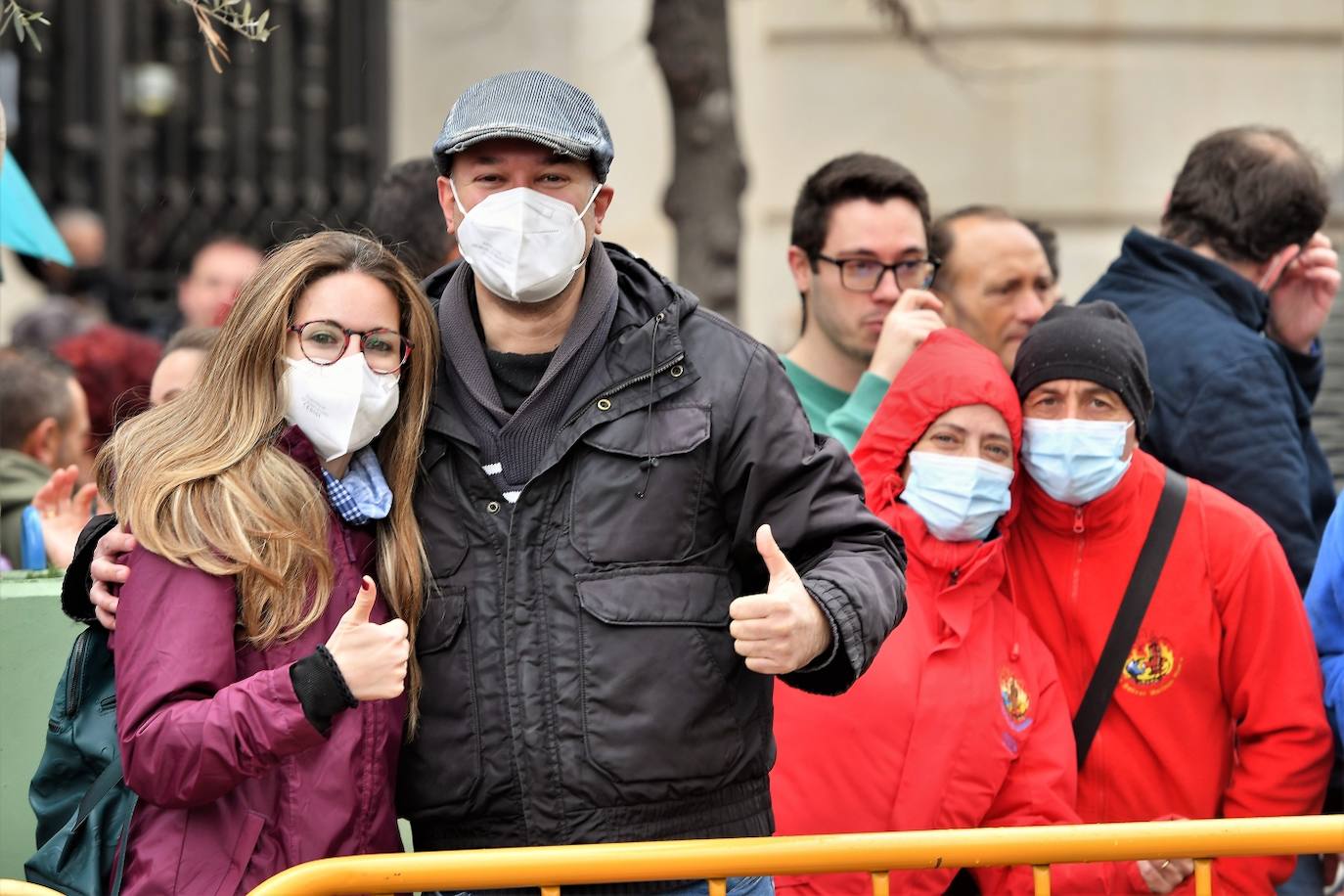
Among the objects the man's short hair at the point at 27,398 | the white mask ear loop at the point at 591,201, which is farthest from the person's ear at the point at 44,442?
the white mask ear loop at the point at 591,201

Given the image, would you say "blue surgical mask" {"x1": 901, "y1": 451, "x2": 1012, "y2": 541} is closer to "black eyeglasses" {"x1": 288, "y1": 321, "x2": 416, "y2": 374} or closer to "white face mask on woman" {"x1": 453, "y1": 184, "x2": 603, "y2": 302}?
"white face mask on woman" {"x1": 453, "y1": 184, "x2": 603, "y2": 302}

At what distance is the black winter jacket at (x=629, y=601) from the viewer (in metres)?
2.84

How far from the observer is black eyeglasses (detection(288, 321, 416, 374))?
3004 mm

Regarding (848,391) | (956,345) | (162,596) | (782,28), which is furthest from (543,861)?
(782,28)

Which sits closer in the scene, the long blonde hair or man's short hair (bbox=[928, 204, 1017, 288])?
the long blonde hair

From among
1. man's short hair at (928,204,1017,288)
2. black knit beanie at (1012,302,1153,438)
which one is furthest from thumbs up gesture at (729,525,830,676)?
man's short hair at (928,204,1017,288)

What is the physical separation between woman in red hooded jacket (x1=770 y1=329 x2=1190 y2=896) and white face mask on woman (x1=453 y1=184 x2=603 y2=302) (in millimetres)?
1049

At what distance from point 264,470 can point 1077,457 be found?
170cm

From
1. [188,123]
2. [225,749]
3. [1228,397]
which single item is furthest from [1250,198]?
[188,123]

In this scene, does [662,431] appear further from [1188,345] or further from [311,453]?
[1188,345]

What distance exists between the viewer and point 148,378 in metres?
5.80

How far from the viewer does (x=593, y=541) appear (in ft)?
9.41

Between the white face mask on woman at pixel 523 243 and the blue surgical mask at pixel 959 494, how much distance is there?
103 cm

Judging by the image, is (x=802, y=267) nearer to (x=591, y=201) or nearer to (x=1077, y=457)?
(x=1077, y=457)
